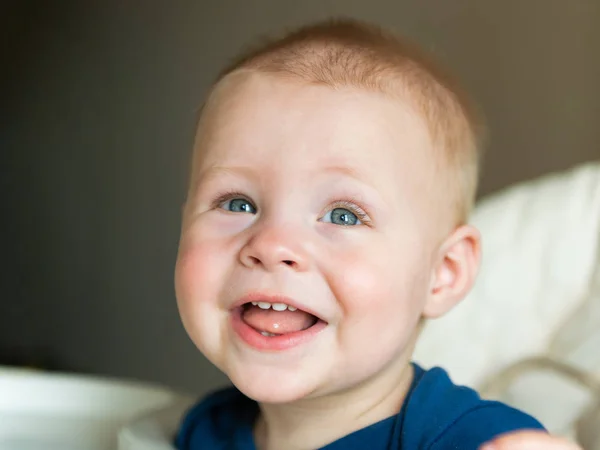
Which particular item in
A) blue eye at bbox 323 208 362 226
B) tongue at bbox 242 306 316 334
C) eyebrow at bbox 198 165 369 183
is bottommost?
tongue at bbox 242 306 316 334

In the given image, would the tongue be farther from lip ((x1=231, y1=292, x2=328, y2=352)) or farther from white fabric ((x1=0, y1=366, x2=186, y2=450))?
white fabric ((x1=0, y1=366, x2=186, y2=450))

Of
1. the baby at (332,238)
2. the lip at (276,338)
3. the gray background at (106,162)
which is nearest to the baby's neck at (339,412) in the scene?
the baby at (332,238)

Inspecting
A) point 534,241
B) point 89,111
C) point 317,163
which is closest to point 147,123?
point 89,111

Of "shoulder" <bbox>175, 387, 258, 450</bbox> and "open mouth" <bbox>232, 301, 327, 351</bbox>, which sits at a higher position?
"open mouth" <bbox>232, 301, 327, 351</bbox>

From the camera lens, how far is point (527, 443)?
48 centimetres

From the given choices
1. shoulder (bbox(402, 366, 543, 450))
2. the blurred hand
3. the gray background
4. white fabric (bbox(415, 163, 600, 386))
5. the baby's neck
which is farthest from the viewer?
the gray background

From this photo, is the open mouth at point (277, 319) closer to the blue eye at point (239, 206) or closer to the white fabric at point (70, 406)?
the blue eye at point (239, 206)

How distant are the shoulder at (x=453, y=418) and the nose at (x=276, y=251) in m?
0.16

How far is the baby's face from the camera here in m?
0.61

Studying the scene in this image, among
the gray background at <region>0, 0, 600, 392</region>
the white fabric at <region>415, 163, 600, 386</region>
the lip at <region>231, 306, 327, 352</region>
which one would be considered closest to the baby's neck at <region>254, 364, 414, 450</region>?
the lip at <region>231, 306, 327, 352</region>

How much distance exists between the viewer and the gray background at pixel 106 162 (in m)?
2.19

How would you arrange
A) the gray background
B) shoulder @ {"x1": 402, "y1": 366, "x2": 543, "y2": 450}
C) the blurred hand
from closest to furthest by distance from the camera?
1. the blurred hand
2. shoulder @ {"x1": 402, "y1": 366, "x2": 543, "y2": 450}
3. the gray background

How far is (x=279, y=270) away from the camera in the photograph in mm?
595

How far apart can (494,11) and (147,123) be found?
1.08 meters
